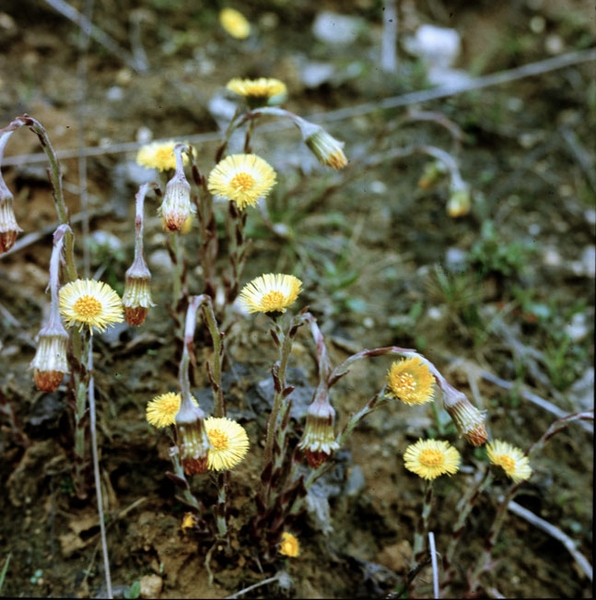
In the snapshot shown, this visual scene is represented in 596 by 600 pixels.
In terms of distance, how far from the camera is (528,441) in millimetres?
2195

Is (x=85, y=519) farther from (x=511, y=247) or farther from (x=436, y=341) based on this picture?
(x=511, y=247)

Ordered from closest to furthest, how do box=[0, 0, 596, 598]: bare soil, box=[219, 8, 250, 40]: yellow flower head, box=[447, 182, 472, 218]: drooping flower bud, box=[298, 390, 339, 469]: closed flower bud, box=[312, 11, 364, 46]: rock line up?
box=[298, 390, 339, 469]: closed flower bud, box=[0, 0, 596, 598]: bare soil, box=[447, 182, 472, 218]: drooping flower bud, box=[219, 8, 250, 40]: yellow flower head, box=[312, 11, 364, 46]: rock

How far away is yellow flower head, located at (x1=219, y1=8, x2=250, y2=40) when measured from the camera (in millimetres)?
3336

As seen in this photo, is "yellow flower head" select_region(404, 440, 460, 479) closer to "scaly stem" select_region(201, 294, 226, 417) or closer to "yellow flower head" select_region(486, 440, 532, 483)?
"yellow flower head" select_region(486, 440, 532, 483)

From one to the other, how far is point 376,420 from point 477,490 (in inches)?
19.4

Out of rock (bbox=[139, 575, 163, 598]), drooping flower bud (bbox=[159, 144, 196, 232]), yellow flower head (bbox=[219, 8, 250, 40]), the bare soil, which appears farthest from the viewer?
yellow flower head (bbox=[219, 8, 250, 40])

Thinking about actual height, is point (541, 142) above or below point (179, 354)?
above

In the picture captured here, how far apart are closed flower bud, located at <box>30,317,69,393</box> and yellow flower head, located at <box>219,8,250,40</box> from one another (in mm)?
2546

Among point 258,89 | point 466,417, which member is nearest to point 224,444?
point 466,417

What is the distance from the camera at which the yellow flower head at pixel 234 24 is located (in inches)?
131

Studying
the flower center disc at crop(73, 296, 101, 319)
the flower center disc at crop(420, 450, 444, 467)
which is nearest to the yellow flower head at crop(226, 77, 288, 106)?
the flower center disc at crop(73, 296, 101, 319)

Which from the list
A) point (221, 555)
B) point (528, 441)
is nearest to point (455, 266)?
point (528, 441)

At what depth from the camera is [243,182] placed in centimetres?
157

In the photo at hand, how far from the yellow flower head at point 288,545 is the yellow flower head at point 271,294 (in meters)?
0.71
